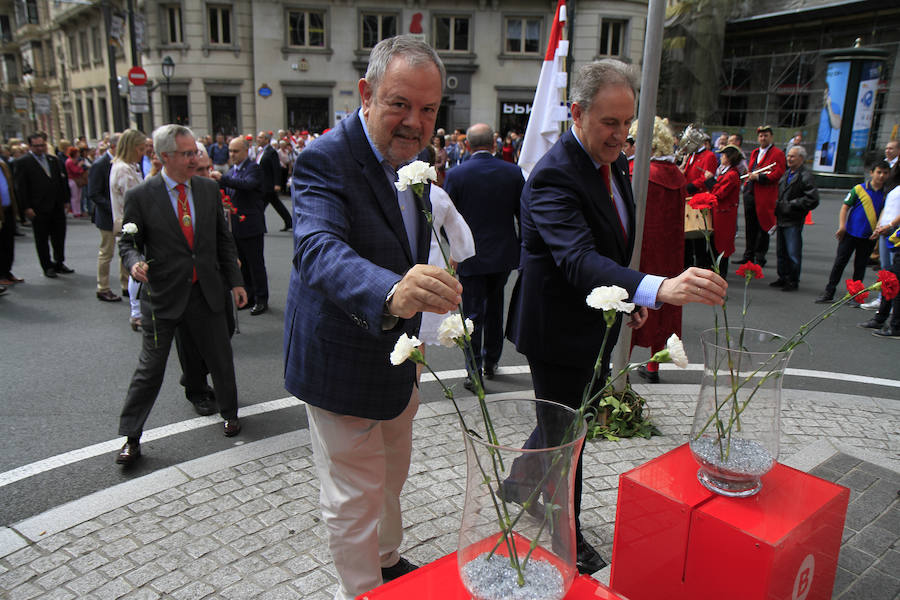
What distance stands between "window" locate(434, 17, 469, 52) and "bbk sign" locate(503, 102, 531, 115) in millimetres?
3491

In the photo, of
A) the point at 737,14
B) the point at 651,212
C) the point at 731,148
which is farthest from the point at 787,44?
the point at 651,212

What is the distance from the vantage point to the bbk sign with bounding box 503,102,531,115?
32.6 m

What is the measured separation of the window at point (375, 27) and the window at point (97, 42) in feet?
58.6

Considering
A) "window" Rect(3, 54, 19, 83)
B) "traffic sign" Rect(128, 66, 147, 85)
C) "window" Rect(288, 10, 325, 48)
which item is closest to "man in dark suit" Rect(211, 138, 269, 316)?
"traffic sign" Rect(128, 66, 147, 85)

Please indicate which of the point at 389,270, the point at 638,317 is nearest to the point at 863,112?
the point at 638,317

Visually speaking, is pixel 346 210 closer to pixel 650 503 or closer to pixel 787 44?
pixel 650 503

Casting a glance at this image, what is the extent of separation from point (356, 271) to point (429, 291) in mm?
316

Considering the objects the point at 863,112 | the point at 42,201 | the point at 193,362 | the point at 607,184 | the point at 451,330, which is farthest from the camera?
the point at 863,112

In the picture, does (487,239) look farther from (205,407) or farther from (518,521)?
(518,521)

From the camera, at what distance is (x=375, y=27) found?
3225 cm

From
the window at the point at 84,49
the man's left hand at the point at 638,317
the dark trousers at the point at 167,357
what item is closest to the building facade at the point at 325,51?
the window at the point at 84,49

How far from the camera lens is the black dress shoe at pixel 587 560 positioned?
2.77 metres

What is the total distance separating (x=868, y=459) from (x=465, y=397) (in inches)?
108

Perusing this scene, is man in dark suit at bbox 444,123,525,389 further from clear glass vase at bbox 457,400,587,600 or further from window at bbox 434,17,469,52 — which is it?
window at bbox 434,17,469,52
